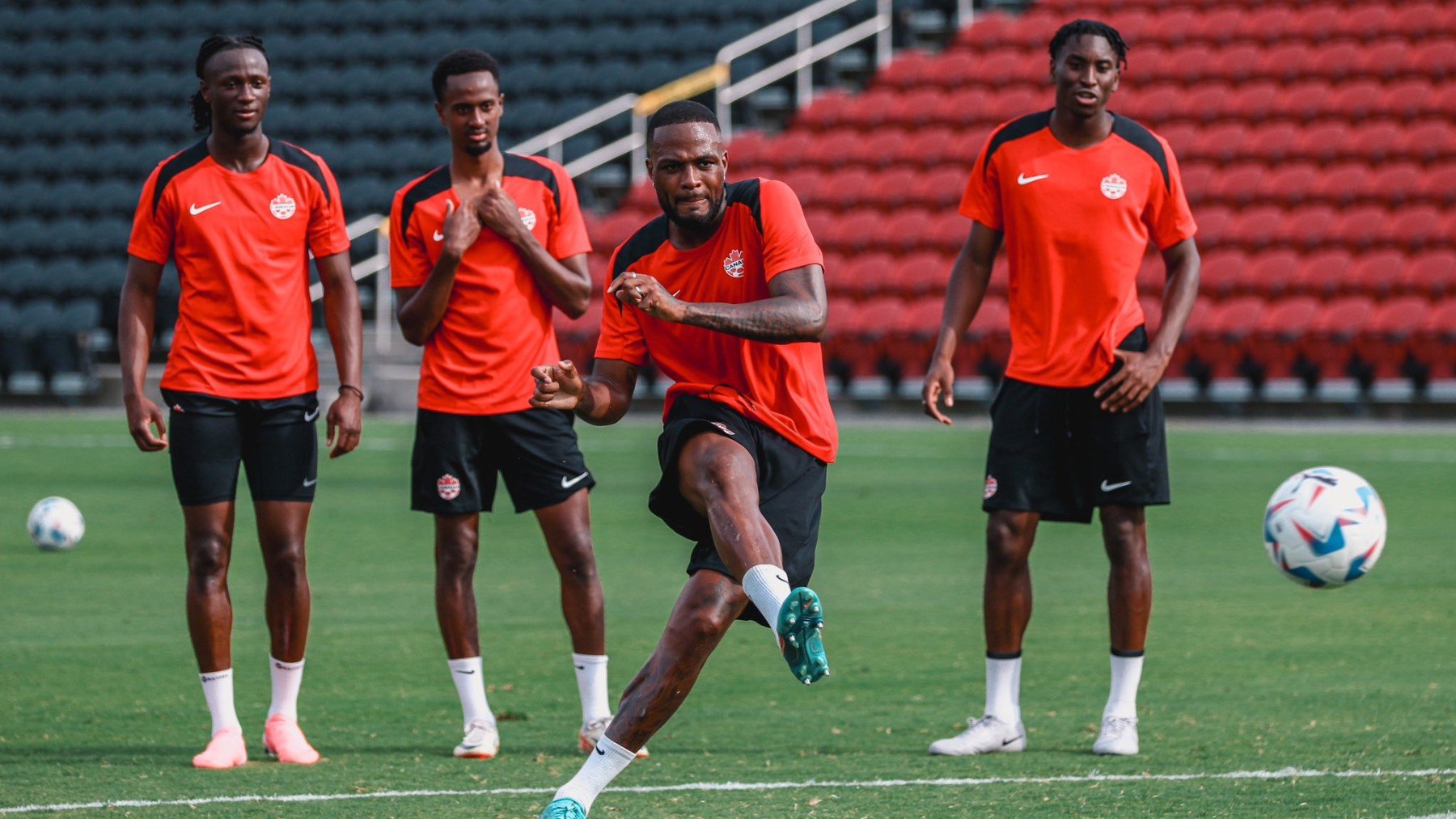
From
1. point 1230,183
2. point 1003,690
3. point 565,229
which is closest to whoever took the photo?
point 1003,690

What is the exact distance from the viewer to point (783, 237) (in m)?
4.69

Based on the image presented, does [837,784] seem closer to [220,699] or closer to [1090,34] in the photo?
[220,699]

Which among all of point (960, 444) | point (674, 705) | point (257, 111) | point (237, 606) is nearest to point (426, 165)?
point (960, 444)

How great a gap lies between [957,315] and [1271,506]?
1.30 metres

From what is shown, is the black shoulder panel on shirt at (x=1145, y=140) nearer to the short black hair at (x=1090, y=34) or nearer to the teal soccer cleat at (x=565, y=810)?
the short black hair at (x=1090, y=34)

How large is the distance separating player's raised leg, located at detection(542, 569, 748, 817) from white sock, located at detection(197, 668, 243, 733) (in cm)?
162

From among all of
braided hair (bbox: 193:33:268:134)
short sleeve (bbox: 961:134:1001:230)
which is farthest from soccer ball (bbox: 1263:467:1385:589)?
braided hair (bbox: 193:33:268:134)

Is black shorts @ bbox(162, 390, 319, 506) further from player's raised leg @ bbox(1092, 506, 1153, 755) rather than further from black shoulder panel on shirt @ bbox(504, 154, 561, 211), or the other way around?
player's raised leg @ bbox(1092, 506, 1153, 755)

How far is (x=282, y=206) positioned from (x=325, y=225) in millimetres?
157

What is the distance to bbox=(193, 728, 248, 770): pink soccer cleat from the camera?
17.5ft

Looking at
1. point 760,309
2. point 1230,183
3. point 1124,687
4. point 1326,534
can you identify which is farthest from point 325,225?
point 1230,183

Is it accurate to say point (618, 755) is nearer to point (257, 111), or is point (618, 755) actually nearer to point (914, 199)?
point (257, 111)

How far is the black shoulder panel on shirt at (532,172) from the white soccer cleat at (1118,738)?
2.32m

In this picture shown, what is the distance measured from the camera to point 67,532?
411 inches
